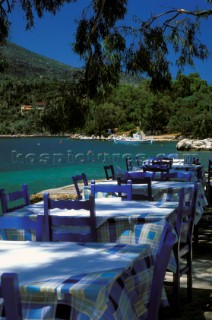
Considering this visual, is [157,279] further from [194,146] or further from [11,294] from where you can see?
[194,146]

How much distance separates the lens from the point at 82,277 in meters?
1.92

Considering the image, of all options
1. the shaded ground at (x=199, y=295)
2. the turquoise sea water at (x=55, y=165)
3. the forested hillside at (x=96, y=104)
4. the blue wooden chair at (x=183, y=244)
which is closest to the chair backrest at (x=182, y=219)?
the blue wooden chair at (x=183, y=244)

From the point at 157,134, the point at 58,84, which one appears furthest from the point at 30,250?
the point at 157,134

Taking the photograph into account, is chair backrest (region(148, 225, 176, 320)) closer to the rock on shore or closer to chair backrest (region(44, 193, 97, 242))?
chair backrest (region(44, 193, 97, 242))

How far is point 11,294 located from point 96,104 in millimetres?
7190

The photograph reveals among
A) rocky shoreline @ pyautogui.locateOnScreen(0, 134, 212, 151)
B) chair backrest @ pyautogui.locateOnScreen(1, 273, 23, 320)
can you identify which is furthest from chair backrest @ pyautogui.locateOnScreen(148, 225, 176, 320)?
rocky shoreline @ pyautogui.locateOnScreen(0, 134, 212, 151)

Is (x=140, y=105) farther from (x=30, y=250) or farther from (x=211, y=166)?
(x=30, y=250)

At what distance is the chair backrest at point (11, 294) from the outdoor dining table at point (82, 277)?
0.70ft

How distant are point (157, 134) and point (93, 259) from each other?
8823 cm

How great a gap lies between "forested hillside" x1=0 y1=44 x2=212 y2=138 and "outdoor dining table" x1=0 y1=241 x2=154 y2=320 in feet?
16.7

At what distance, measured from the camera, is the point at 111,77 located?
843 centimetres

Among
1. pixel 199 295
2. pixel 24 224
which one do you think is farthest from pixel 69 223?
pixel 199 295

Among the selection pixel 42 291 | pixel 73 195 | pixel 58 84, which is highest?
pixel 58 84

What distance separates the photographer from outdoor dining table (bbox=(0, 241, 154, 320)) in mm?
1763
